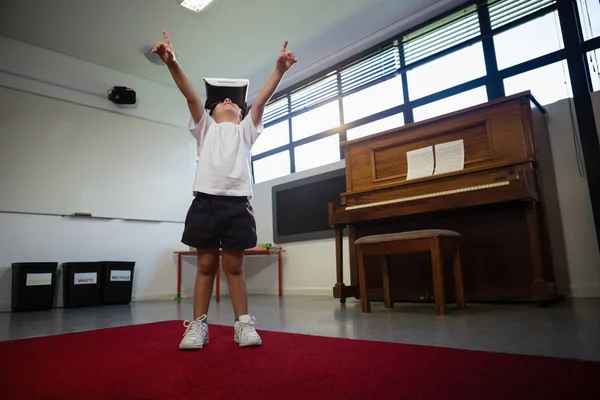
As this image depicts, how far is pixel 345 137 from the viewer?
468 centimetres

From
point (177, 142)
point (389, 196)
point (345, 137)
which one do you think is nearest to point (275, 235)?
point (345, 137)

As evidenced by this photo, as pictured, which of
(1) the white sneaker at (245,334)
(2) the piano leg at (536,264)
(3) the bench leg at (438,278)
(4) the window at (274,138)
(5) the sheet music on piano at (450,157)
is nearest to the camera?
(1) the white sneaker at (245,334)

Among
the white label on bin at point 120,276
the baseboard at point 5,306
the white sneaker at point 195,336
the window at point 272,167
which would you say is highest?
the window at point 272,167

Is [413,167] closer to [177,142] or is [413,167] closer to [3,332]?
[3,332]

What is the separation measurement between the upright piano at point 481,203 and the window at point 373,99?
1.14 metres

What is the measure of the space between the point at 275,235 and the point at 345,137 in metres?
1.52

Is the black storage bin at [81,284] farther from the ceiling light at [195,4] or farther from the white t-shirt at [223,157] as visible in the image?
the white t-shirt at [223,157]

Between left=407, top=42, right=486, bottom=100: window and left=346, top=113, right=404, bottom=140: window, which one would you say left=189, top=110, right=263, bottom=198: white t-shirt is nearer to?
left=346, top=113, right=404, bottom=140: window

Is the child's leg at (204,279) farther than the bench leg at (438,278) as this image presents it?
No

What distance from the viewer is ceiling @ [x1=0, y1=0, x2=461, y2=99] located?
3867mm

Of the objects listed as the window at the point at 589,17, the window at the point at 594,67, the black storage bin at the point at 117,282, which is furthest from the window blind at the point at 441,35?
the black storage bin at the point at 117,282

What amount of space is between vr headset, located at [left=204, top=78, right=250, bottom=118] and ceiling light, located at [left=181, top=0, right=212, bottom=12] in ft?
8.07

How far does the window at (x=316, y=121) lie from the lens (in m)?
4.88

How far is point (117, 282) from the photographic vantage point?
441 centimetres
